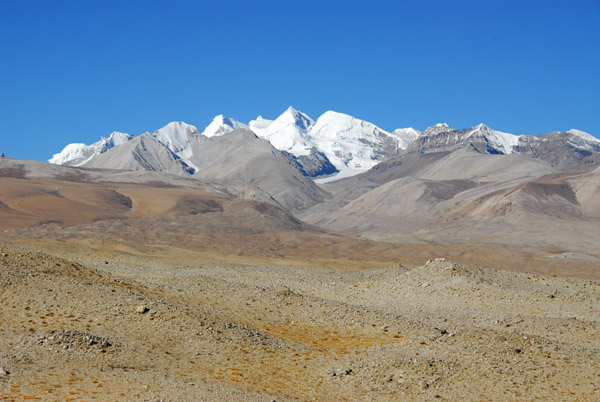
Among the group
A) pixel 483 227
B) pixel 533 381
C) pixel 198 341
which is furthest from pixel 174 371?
pixel 483 227

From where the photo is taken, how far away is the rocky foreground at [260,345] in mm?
14820

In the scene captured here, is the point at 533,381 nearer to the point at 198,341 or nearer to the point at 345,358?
the point at 345,358

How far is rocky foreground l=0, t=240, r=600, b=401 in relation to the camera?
48.6 ft

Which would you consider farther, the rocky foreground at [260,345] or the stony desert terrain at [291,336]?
the stony desert terrain at [291,336]

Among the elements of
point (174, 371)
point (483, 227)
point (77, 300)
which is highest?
point (483, 227)

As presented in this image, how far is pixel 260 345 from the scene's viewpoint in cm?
1858

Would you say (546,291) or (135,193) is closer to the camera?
(546,291)

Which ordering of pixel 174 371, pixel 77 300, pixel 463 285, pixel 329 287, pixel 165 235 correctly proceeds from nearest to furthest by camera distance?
pixel 174 371
pixel 77 300
pixel 463 285
pixel 329 287
pixel 165 235

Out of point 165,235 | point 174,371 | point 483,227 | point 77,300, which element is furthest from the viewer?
point 483,227

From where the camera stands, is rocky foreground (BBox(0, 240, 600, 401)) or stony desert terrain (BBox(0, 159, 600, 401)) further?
stony desert terrain (BBox(0, 159, 600, 401))

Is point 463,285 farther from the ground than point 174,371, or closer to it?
farther from the ground

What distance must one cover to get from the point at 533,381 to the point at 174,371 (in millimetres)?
8767

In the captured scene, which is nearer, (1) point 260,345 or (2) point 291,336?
(1) point 260,345

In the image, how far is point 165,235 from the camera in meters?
101
